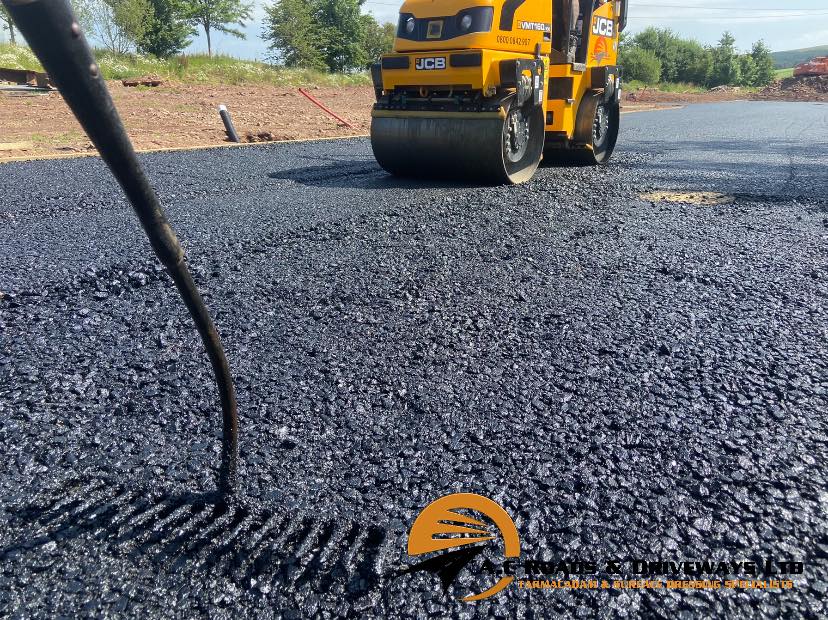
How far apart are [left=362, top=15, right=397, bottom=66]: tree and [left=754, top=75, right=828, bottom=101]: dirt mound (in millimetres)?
25192

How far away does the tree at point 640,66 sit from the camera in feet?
140

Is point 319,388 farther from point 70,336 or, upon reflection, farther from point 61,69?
point 61,69

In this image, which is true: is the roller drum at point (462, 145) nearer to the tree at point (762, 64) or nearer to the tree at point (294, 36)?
the tree at point (294, 36)

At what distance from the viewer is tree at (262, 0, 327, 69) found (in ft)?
124

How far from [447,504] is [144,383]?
1.54 metres

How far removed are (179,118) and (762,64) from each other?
6055 centimetres

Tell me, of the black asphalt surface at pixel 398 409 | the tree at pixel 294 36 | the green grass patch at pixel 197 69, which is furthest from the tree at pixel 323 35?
the black asphalt surface at pixel 398 409

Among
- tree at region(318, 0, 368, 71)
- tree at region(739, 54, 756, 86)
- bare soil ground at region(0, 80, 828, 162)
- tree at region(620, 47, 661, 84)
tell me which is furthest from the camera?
tree at region(739, 54, 756, 86)

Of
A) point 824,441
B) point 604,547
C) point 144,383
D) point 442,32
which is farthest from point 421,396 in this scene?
point 442,32

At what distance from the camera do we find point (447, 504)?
1.83m

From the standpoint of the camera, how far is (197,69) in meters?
23.9
